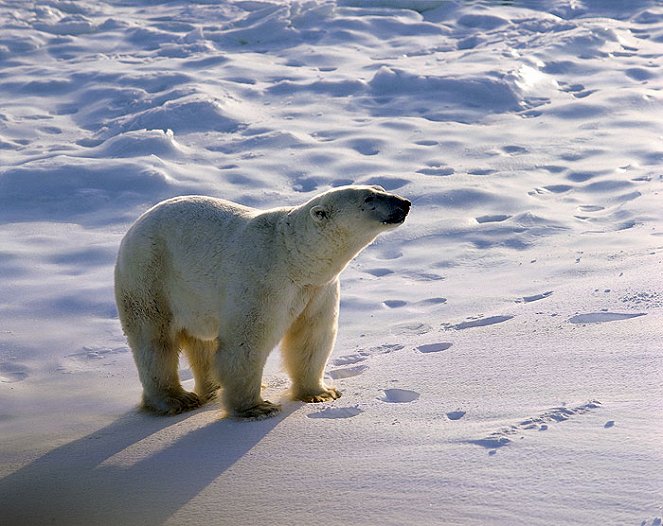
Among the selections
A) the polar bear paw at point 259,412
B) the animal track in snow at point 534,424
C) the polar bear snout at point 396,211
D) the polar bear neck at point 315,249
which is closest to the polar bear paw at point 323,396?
the polar bear paw at point 259,412

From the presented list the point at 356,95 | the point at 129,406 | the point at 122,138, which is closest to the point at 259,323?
the point at 129,406

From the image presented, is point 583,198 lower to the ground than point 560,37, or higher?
lower

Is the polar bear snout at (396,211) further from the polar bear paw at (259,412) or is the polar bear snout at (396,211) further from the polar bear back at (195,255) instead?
the polar bear paw at (259,412)

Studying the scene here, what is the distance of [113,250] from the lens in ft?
27.9

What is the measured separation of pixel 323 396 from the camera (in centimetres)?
554

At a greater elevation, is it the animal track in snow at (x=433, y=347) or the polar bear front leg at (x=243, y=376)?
the polar bear front leg at (x=243, y=376)

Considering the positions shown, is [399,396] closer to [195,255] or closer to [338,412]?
[338,412]

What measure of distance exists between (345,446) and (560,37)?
10.9 m

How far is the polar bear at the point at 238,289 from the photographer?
17.5 feet

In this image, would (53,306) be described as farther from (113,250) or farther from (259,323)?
(259,323)

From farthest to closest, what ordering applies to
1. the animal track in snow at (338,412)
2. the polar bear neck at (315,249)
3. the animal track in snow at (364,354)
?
1. the animal track in snow at (364,354)
2. the polar bear neck at (315,249)
3. the animal track in snow at (338,412)

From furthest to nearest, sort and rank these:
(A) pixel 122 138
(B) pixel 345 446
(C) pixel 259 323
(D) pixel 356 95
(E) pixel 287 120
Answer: (D) pixel 356 95
(E) pixel 287 120
(A) pixel 122 138
(C) pixel 259 323
(B) pixel 345 446

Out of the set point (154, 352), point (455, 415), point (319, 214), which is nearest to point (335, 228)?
point (319, 214)

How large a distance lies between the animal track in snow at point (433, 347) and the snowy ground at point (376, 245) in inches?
0.7
